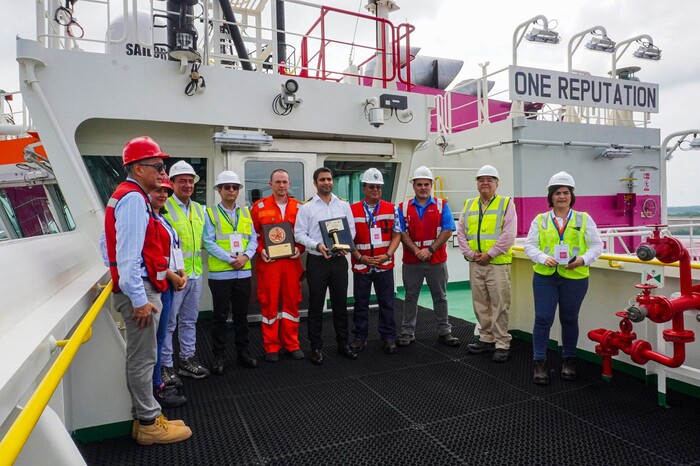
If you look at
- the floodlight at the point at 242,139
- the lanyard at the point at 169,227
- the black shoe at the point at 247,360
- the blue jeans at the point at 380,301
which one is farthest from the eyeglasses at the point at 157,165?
the floodlight at the point at 242,139

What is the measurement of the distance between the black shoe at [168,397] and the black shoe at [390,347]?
190 centimetres

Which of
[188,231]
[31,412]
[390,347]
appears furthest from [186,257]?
[31,412]

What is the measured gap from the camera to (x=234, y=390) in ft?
11.8

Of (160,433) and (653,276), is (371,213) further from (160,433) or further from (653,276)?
(160,433)

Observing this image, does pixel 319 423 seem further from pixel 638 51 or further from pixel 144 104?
pixel 638 51

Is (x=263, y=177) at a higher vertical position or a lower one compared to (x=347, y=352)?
higher

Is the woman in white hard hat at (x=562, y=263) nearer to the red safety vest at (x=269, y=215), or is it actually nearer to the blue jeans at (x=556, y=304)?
the blue jeans at (x=556, y=304)

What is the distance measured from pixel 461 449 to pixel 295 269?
2.29 m

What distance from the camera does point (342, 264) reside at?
4.23 metres

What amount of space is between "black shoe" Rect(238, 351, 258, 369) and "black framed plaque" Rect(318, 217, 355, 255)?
1177 millimetres

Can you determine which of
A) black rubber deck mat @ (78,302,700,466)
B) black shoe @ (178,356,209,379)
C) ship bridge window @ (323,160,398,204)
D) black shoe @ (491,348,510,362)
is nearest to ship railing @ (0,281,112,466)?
black rubber deck mat @ (78,302,700,466)

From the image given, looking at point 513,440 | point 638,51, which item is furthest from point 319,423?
point 638,51

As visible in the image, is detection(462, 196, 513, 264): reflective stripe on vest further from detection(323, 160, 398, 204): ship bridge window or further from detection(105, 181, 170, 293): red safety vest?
detection(105, 181, 170, 293): red safety vest

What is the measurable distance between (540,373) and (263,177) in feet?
11.7
